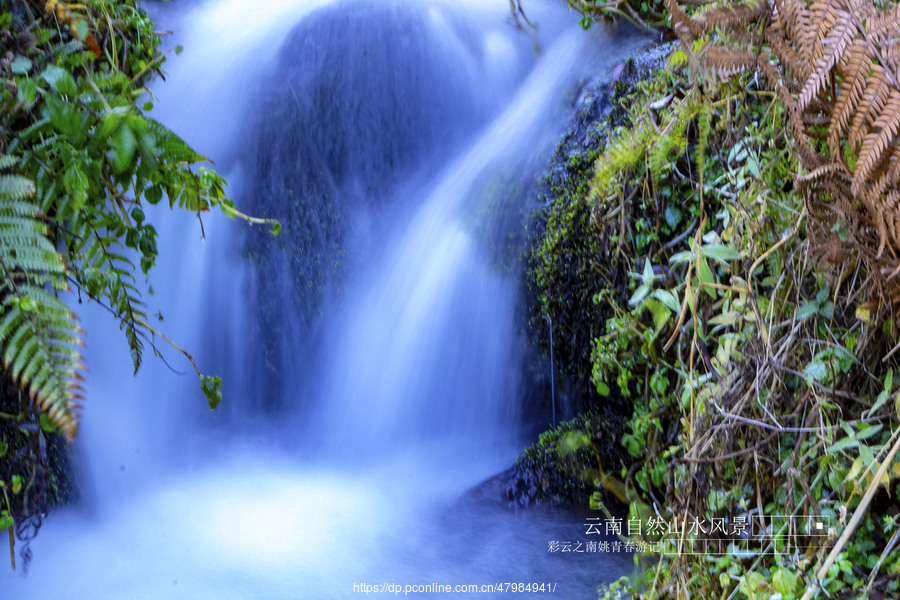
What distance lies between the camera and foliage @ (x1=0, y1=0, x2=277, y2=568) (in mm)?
1397

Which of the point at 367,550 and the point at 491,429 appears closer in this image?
the point at 367,550

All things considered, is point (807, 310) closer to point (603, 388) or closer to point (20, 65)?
point (603, 388)

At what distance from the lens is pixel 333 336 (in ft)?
9.55

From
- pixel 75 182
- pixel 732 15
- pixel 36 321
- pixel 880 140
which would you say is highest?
pixel 75 182

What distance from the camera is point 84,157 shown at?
1681 millimetres

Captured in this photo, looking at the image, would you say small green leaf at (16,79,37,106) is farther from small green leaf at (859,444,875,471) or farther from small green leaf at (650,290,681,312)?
small green leaf at (859,444,875,471)

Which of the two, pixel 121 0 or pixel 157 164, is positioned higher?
pixel 121 0

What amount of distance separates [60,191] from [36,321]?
20.2 inches

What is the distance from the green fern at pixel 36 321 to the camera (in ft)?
4.30

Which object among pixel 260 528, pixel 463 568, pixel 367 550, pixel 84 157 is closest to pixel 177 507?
pixel 260 528

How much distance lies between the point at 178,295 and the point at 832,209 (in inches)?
99.5

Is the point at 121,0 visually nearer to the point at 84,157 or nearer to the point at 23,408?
the point at 84,157

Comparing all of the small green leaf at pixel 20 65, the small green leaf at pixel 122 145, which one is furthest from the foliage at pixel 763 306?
the small green leaf at pixel 20 65

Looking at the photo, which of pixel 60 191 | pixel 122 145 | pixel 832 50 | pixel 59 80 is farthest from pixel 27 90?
pixel 832 50
